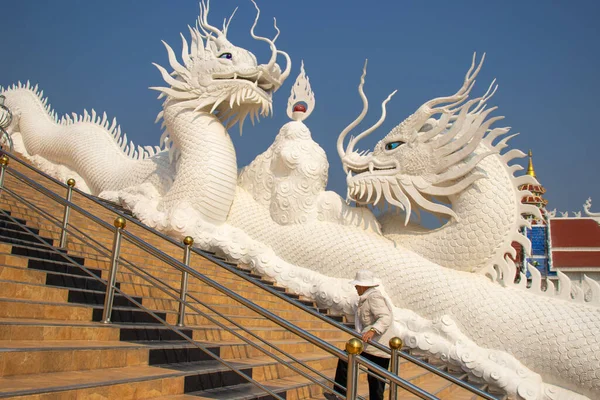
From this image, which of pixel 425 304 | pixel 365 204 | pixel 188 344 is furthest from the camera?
pixel 365 204

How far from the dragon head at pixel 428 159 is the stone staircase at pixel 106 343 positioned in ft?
8.22

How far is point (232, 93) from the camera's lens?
8844 mm

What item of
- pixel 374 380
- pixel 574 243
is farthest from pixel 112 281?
pixel 574 243

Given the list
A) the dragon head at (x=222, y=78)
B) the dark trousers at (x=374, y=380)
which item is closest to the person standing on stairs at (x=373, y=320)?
the dark trousers at (x=374, y=380)

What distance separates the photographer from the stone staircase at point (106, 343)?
8.74 feet

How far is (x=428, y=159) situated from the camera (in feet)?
24.2

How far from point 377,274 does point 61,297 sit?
160 inches

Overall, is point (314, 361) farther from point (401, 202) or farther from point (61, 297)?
point (401, 202)

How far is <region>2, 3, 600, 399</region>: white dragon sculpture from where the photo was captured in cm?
571

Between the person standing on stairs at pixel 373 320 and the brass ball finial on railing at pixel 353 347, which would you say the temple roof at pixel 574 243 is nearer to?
the person standing on stairs at pixel 373 320

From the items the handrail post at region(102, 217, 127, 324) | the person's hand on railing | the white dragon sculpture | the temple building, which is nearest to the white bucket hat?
the person's hand on railing

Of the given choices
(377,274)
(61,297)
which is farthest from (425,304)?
(61,297)

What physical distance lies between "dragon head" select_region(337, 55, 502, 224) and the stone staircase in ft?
8.22

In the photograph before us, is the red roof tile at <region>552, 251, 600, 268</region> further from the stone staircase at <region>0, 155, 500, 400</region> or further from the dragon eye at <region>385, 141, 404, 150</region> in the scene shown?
the stone staircase at <region>0, 155, 500, 400</region>
